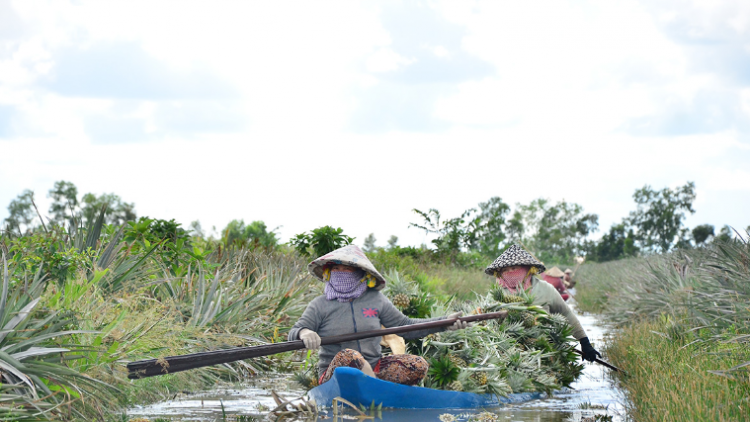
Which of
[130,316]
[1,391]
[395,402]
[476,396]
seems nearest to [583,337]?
[476,396]

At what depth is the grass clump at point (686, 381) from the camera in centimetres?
616

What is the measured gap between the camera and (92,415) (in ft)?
20.9

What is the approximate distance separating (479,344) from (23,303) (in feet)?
16.5

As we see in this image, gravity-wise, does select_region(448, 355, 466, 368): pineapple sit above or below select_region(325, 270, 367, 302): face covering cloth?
below

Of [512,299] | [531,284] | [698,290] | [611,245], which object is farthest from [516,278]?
[611,245]

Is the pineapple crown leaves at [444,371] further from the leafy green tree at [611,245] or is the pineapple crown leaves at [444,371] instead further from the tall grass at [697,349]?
the leafy green tree at [611,245]

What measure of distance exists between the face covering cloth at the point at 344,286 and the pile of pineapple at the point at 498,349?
1.18 metres

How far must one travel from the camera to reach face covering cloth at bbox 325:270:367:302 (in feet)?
26.8

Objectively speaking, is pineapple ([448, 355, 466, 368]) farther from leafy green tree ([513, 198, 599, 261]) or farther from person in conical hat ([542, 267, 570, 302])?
leafy green tree ([513, 198, 599, 261])

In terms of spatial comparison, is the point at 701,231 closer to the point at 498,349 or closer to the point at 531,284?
the point at 531,284

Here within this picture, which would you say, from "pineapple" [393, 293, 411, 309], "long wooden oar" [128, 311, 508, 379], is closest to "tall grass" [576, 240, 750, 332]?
"long wooden oar" [128, 311, 508, 379]

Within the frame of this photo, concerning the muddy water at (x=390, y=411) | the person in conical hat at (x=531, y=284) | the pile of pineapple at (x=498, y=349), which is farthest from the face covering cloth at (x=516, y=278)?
the muddy water at (x=390, y=411)

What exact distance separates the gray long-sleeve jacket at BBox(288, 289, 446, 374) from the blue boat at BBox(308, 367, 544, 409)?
1.64ft

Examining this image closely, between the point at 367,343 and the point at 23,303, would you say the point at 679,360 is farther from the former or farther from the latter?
the point at 23,303
